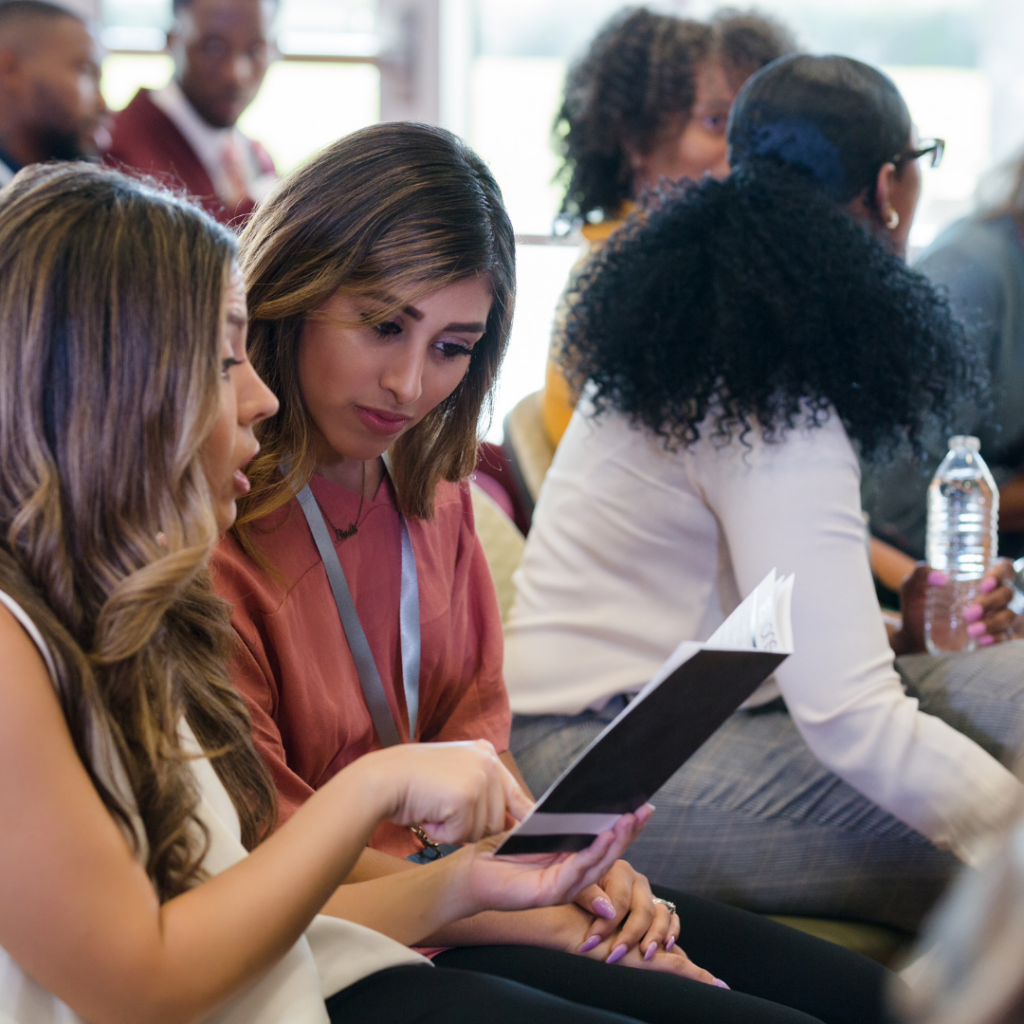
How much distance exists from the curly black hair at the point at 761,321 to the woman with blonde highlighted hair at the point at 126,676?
63 centimetres

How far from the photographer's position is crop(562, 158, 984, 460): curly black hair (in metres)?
1.31

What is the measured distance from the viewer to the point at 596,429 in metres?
1.49

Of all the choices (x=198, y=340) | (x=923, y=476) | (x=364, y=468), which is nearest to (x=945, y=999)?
(x=198, y=340)

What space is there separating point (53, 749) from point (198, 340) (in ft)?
0.91

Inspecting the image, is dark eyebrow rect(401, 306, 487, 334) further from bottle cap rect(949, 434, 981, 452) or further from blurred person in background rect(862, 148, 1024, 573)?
blurred person in background rect(862, 148, 1024, 573)

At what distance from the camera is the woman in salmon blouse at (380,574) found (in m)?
1.02

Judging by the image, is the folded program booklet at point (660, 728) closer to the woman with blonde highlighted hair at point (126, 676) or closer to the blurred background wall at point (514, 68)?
the woman with blonde highlighted hair at point (126, 676)

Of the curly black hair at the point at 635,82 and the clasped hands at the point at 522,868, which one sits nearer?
the clasped hands at the point at 522,868

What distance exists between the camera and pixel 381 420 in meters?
1.15

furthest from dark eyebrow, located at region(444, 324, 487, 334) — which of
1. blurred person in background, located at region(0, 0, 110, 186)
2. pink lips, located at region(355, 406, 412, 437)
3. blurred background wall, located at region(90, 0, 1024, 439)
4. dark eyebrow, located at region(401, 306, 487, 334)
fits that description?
blurred background wall, located at region(90, 0, 1024, 439)

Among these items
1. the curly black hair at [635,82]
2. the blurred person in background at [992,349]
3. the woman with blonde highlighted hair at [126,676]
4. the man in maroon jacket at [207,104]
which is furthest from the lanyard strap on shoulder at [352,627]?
the man in maroon jacket at [207,104]

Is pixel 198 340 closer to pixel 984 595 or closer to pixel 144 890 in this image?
pixel 144 890

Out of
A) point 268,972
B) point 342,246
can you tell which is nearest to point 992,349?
point 342,246

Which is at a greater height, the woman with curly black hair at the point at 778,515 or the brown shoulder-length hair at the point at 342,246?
the brown shoulder-length hair at the point at 342,246
